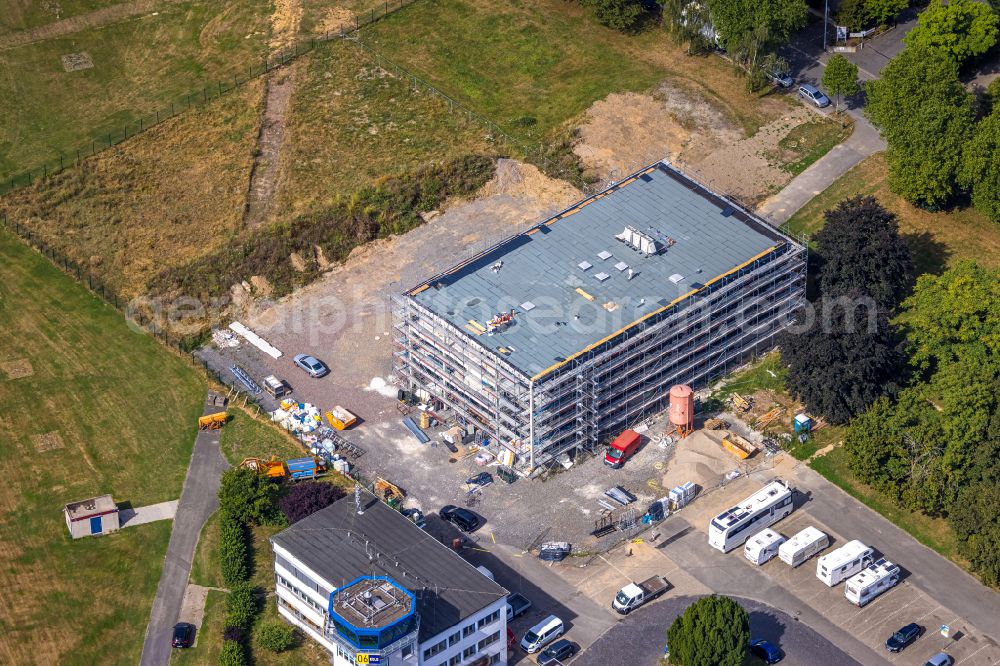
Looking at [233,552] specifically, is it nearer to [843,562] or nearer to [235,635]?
[235,635]

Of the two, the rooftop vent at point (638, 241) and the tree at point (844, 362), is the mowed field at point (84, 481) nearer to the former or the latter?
the rooftop vent at point (638, 241)

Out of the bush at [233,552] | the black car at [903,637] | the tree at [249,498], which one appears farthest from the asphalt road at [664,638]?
the tree at [249,498]

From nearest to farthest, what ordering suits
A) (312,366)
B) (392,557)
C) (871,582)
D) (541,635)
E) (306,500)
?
(392,557), (541,635), (871,582), (306,500), (312,366)

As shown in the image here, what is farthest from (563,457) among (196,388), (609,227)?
(196,388)

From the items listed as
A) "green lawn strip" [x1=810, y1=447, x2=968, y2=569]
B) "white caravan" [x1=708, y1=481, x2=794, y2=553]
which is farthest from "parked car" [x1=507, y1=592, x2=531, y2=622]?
"green lawn strip" [x1=810, y1=447, x2=968, y2=569]

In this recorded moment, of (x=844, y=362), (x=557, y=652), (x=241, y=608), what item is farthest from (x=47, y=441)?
(x=844, y=362)

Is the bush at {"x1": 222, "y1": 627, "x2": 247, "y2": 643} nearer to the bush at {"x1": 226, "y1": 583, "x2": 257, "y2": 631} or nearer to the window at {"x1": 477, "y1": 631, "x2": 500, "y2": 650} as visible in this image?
the bush at {"x1": 226, "y1": 583, "x2": 257, "y2": 631}

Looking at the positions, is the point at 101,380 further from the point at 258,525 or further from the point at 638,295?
the point at 638,295
